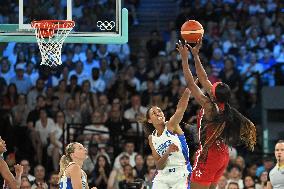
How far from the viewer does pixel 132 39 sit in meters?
19.3

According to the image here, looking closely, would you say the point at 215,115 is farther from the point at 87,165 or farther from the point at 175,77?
the point at 175,77

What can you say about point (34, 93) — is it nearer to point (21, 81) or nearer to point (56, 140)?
point (21, 81)

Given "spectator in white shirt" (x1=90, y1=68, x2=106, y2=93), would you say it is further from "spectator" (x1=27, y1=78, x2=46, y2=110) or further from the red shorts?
the red shorts

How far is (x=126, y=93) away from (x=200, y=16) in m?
3.63

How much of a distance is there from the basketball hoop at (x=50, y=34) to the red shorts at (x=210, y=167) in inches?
106

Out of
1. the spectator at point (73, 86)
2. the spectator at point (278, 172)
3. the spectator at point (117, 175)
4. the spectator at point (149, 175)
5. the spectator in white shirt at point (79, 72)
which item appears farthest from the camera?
the spectator in white shirt at point (79, 72)

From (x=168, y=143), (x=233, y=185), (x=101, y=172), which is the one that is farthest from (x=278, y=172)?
(x=101, y=172)

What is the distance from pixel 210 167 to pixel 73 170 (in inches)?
58.4

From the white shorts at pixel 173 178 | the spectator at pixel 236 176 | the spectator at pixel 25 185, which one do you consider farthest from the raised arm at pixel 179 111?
the spectator at pixel 236 176

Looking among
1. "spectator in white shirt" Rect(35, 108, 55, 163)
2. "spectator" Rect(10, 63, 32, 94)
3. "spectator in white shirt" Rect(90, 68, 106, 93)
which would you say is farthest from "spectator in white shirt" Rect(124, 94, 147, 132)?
"spectator" Rect(10, 63, 32, 94)

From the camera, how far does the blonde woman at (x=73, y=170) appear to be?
360 inches

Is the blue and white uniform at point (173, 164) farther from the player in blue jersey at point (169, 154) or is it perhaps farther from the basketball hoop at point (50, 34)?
the basketball hoop at point (50, 34)

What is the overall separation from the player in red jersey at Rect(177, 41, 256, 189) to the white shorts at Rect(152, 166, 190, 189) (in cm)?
66

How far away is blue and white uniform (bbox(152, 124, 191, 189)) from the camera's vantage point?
10.2 metres
